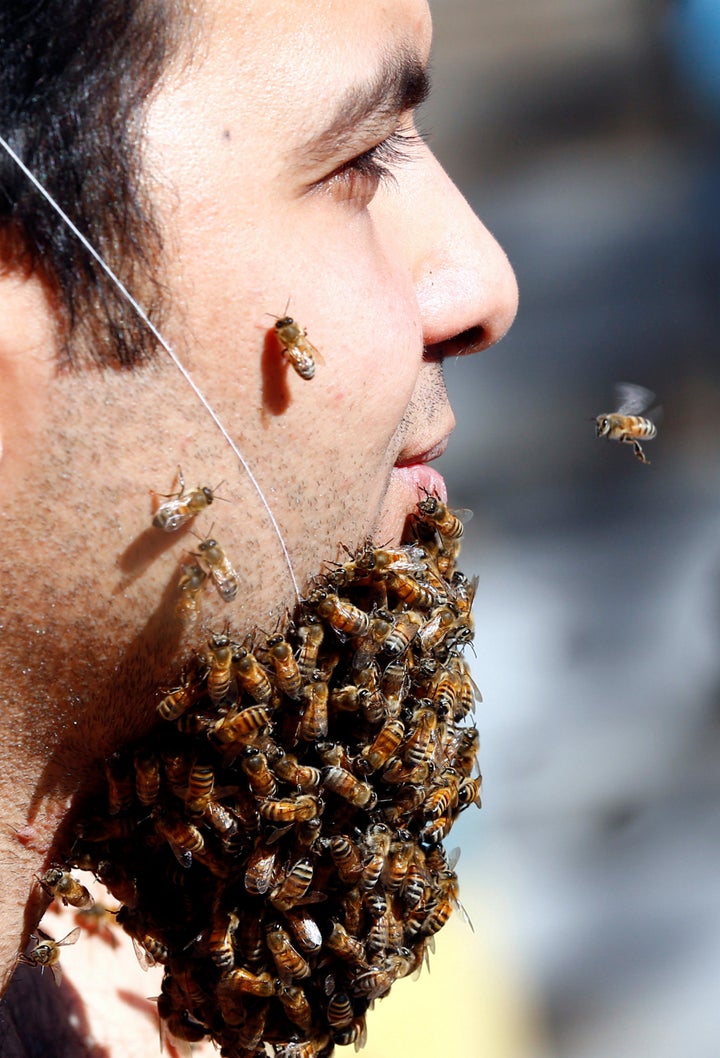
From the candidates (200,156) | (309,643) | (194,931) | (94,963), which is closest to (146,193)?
(200,156)

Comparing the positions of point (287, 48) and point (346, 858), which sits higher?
point (287, 48)

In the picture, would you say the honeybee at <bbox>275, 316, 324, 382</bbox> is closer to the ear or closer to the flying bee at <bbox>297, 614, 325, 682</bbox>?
the ear

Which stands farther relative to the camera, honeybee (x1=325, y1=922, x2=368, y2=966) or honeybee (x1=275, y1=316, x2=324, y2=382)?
honeybee (x1=325, y1=922, x2=368, y2=966)

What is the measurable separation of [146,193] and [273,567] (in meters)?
0.84

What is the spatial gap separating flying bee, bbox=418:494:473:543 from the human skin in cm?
26

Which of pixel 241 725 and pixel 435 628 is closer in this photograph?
pixel 241 725

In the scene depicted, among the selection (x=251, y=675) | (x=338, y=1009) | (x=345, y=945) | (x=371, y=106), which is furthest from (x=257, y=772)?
(x=371, y=106)

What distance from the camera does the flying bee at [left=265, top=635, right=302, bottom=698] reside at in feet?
7.42

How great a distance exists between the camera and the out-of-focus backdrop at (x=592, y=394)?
8.98m

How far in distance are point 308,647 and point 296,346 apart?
0.67 metres

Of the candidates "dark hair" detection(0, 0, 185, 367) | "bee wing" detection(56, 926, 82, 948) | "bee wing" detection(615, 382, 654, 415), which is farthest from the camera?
"bee wing" detection(615, 382, 654, 415)

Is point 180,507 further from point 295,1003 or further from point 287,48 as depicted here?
point 295,1003

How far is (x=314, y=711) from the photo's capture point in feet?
7.60

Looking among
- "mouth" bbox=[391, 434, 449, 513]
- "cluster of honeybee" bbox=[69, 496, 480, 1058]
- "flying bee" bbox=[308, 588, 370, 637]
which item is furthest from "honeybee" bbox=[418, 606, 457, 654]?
"mouth" bbox=[391, 434, 449, 513]
